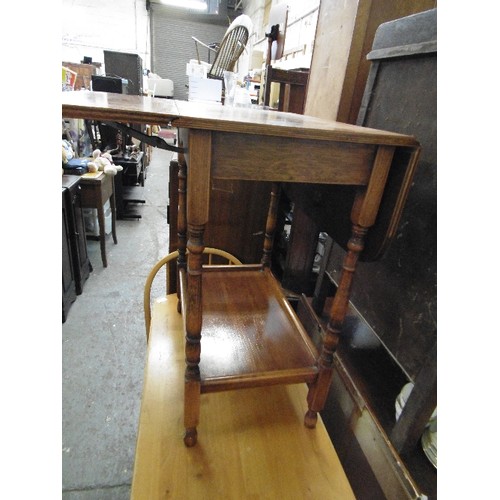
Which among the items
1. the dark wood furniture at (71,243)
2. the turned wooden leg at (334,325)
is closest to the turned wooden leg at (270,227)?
the turned wooden leg at (334,325)

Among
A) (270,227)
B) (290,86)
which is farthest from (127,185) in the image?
(270,227)

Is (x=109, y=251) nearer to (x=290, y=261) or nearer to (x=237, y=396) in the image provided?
(x=290, y=261)

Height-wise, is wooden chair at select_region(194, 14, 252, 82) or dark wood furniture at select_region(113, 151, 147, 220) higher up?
wooden chair at select_region(194, 14, 252, 82)

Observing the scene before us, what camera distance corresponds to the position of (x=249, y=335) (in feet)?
2.92

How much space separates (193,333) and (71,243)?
4.93 ft

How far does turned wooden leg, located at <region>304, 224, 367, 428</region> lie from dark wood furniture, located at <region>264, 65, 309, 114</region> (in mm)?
1426

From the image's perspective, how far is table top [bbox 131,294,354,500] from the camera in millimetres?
691

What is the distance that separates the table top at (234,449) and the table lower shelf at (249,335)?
175 millimetres

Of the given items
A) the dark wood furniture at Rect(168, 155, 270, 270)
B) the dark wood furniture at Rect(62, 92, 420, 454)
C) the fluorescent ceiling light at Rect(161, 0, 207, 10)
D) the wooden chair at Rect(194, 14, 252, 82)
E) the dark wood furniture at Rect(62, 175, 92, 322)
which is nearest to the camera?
the dark wood furniture at Rect(62, 92, 420, 454)

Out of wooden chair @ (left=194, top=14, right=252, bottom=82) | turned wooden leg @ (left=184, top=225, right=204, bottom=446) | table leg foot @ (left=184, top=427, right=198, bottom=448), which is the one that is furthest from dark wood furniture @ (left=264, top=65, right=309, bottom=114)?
table leg foot @ (left=184, top=427, right=198, bottom=448)

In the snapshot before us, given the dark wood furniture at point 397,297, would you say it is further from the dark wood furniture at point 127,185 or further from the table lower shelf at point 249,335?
the dark wood furniture at point 127,185

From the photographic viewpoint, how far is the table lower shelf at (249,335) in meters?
0.74

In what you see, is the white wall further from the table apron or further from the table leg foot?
the table leg foot
